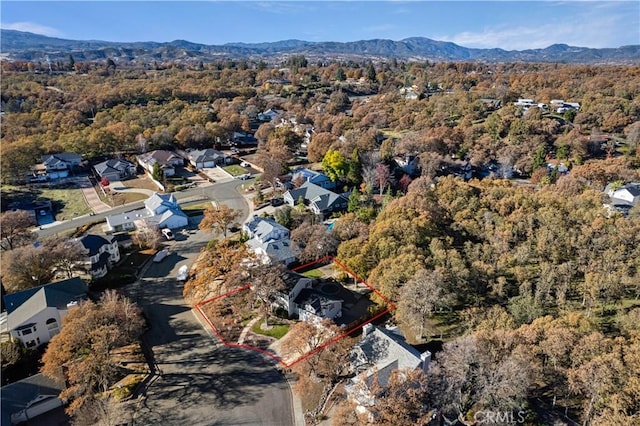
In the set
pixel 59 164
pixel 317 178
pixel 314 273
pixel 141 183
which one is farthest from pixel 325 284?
pixel 59 164

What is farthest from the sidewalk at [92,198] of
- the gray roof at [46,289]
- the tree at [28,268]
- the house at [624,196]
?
the house at [624,196]

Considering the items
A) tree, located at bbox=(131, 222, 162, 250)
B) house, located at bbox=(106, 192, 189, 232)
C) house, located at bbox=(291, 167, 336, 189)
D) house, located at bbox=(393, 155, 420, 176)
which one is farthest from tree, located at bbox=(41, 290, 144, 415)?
house, located at bbox=(393, 155, 420, 176)

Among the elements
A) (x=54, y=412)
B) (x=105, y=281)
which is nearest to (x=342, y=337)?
(x=54, y=412)

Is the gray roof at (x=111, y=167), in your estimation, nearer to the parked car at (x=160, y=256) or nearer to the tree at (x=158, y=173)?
the tree at (x=158, y=173)

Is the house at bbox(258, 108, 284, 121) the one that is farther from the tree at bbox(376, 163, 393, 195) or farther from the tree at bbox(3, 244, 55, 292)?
the tree at bbox(3, 244, 55, 292)

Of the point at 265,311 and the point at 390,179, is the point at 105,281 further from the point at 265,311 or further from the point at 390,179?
the point at 390,179
